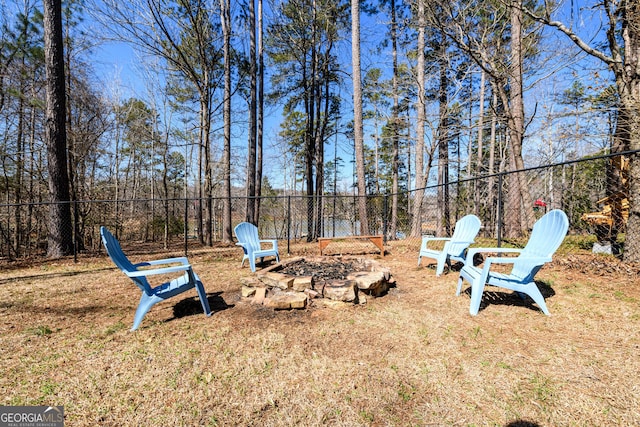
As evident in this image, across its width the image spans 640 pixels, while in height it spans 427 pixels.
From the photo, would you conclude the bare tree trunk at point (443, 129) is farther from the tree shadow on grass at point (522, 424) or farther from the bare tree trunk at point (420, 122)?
the tree shadow on grass at point (522, 424)

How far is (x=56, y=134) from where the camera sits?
5.83 m

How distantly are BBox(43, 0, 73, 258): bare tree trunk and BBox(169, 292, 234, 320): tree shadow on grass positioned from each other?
17.1ft

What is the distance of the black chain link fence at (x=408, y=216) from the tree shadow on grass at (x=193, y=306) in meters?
2.63

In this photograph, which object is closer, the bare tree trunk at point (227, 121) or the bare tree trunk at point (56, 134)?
the bare tree trunk at point (56, 134)

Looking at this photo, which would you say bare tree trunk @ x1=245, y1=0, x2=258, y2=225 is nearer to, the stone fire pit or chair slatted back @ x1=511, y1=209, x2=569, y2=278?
the stone fire pit

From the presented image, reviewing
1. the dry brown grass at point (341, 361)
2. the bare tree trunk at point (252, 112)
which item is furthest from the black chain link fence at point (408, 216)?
the dry brown grass at point (341, 361)

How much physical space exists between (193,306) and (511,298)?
11.8 feet

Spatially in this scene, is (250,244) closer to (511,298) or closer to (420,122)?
(511,298)

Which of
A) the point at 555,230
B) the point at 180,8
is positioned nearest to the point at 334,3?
the point at 180,8

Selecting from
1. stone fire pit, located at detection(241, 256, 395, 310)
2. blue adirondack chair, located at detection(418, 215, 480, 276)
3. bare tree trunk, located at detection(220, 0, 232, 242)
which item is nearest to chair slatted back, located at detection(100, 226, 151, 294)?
stone fire pit, located at detection(241, 256, 395, 310)

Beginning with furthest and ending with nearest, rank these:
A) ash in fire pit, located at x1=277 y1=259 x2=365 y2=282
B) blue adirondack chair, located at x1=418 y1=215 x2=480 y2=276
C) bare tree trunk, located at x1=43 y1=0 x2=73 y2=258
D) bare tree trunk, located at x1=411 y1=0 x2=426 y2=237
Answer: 1. bare tree trunk, located at x1=411 y1=0 x2=426 y2=237
2. bare tree trunk, located at x1=43 y1=0 x2=73 y2=258
3. blue adirondack chair, located at x1=418 y1=215 x2=480 y2=276
4. ash in fire pit, located at x1=277 y1=259 x2=365 y2=282

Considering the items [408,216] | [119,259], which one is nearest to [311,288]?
[119,259]

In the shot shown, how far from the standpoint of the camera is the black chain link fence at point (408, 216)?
4947 millimetres

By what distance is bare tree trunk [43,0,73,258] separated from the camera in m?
5.70
